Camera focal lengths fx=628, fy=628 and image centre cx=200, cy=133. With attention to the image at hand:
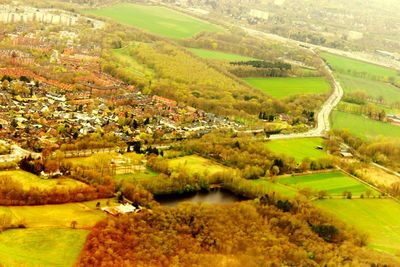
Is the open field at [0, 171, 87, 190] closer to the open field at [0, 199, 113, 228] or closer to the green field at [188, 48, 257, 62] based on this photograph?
the open field at [0, 199, 113, 228]

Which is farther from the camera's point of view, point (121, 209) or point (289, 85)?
point (289, 85)

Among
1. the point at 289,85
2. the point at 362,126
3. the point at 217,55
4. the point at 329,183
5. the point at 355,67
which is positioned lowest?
the point at 329,183

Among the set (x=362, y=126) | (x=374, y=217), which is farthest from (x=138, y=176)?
(x=362, y=126)

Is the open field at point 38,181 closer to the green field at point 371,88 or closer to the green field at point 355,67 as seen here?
the green field at point 371,88

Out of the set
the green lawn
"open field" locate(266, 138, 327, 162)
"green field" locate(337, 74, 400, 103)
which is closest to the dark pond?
the green lawn

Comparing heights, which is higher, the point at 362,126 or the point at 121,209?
the point at 362,126

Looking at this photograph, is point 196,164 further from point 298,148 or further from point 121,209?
point 298,148

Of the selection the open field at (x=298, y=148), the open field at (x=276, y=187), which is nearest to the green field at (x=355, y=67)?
the open field at (x=298, y=148)
